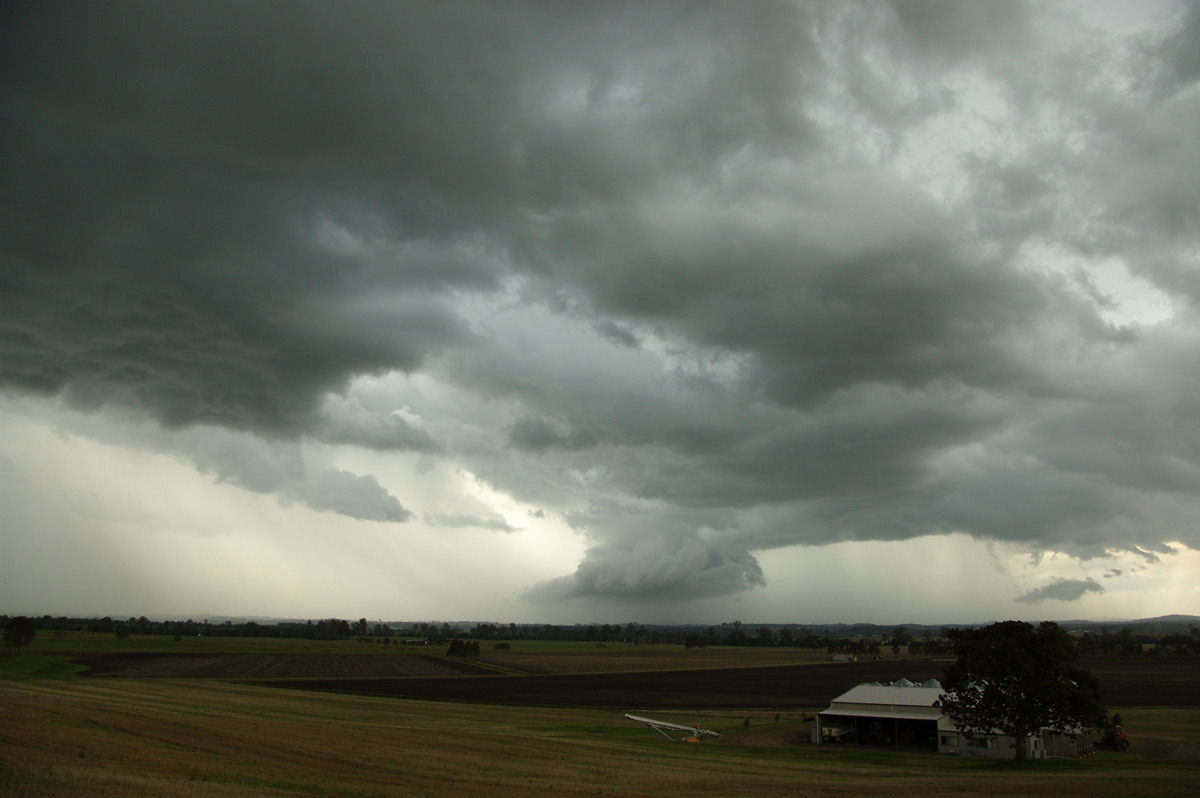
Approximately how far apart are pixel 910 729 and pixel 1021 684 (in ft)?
69.4

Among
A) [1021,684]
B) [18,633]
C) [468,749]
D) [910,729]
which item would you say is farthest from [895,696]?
[18,633]

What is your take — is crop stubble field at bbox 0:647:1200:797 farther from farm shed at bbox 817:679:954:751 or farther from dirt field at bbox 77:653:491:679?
dirt field at bbox 77:653:491:679

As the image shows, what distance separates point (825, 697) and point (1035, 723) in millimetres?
61799

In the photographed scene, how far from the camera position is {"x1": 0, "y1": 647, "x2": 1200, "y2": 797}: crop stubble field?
112 feet

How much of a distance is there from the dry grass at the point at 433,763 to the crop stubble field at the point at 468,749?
0.17 metres

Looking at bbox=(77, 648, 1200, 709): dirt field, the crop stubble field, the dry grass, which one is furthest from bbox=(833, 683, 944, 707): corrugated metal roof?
bbox=(77, 648, 1200, 709): dirt field

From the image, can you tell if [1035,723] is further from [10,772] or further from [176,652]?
[176,652]

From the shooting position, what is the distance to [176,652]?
601ft

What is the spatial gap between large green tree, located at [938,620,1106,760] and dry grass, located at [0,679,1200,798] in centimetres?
399

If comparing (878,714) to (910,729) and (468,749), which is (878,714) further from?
(468,749)

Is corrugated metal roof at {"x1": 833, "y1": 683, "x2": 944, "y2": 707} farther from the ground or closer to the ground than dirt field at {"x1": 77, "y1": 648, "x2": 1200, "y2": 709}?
farther from the ground

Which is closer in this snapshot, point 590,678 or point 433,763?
point 433,763

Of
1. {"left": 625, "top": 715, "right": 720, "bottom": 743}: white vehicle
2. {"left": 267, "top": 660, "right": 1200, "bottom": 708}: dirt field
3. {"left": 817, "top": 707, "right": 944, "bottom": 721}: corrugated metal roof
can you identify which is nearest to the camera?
{"left": 625, "top": 715, "right": 720, "bottom": 743}: white vehicle

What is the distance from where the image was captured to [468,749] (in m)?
50.1
